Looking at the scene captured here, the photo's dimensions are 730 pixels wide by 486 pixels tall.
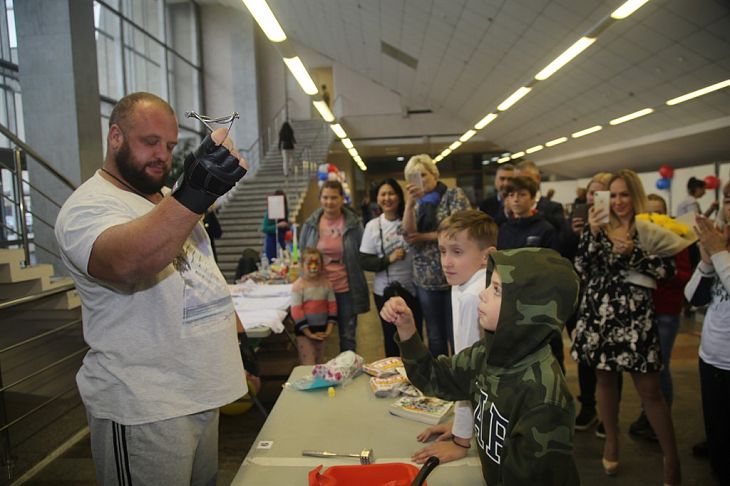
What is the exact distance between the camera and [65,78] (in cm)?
739

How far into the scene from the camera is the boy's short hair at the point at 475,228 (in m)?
2.01

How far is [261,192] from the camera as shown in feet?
45.8

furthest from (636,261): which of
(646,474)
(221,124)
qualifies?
(221,124)

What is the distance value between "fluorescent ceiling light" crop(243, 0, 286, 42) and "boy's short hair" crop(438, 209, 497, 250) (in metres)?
2.98

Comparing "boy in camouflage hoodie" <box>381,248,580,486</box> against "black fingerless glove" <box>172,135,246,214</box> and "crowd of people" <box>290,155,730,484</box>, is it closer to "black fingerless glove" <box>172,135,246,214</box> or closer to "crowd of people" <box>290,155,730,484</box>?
"crowd of people" <box>290,155,730,484</box>

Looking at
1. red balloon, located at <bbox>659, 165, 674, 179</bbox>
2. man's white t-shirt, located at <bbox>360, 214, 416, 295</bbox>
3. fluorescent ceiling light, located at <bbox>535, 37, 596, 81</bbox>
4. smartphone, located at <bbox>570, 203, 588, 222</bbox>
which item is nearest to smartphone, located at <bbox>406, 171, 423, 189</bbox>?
man's white t-shirt, located at <bbox>360, 214, 416, 295</bbox>

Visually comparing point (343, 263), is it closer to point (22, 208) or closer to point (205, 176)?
point (22, 208)

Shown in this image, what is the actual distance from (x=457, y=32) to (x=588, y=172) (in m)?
10.1

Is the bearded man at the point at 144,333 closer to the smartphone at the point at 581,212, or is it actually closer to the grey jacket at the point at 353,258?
the grey jacket at the point at 353,258

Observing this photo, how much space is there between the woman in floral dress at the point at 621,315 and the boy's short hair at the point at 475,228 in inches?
40.1

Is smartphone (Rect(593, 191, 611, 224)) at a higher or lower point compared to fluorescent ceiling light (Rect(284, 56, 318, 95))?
lower

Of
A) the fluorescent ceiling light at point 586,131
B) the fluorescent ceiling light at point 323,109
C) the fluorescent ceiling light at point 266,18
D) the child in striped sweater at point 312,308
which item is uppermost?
the fluorescent ceiling light at point 323,109

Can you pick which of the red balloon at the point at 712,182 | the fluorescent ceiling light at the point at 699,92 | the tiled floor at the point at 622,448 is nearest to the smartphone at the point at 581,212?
the tiled floor at the point at 622,448

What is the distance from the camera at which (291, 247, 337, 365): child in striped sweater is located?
148 inches
